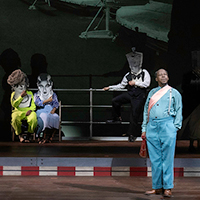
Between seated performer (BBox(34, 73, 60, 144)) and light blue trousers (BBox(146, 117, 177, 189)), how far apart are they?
8.33 feet

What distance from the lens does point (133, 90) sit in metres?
6.64

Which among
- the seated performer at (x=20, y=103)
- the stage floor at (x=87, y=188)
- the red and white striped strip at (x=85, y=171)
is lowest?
the stage floor at (x=87, y=188)

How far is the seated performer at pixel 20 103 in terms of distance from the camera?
6.34 meters

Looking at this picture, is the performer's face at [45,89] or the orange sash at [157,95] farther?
the performer's face at [45,89]

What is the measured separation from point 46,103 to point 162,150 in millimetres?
2789

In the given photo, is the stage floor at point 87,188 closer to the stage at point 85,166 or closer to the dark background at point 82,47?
the stage at point 85,166

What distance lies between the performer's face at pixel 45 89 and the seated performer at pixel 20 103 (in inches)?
7.6

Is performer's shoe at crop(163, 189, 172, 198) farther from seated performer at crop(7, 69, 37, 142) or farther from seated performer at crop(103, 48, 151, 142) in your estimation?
seated performer at crop(7, 69, 37, 142)

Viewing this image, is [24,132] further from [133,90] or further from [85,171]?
[85,171]

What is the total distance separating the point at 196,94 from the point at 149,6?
1.63 meters

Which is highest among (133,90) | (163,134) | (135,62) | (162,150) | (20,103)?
(135,62)

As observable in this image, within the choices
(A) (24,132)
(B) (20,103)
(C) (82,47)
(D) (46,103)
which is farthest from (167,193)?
(C) (82,47)

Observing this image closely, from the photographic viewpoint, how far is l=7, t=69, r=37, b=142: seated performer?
634 cm

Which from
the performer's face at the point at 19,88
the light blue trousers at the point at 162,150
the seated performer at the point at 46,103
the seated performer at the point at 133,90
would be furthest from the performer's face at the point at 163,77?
the performer's face at the point at 19,88
